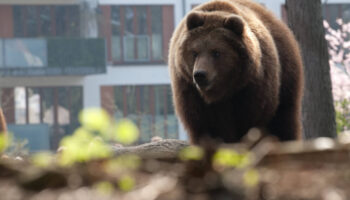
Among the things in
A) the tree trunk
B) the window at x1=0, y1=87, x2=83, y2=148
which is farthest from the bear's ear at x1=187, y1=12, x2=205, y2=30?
the window at x1=0, y1=87, x2=83, y2=148

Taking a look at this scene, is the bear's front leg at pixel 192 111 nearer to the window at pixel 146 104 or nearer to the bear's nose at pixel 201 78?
the bear's nose at pixel 201 78

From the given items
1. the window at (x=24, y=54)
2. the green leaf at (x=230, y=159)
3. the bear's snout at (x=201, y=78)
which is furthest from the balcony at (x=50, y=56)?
the green leaf at (x=230, y=159)

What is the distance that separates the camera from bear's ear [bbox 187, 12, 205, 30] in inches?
216

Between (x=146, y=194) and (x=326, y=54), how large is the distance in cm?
664

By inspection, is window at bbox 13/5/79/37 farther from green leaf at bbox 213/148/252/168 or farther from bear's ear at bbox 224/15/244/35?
green leaf at bbox 213/148/252/168

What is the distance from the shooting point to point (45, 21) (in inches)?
1136

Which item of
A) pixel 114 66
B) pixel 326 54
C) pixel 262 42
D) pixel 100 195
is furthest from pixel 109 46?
pixel 100 195

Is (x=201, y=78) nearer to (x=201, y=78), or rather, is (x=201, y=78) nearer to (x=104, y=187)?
(x=201, y=78)

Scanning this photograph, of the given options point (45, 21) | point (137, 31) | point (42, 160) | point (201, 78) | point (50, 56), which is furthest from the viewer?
point (137, 31)

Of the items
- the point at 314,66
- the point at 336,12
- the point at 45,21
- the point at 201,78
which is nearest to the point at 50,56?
the point at 45,21

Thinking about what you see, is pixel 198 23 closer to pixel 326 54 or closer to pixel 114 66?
pixel 326 54

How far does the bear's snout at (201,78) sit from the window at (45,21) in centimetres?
2371

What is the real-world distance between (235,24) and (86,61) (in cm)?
2208

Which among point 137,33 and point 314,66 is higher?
point 314,66
